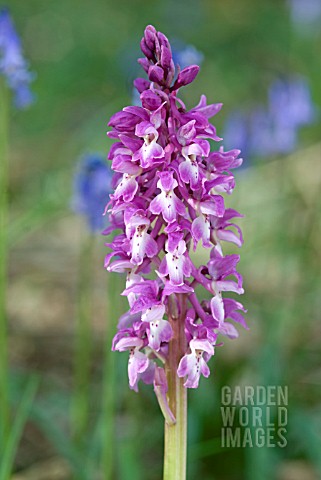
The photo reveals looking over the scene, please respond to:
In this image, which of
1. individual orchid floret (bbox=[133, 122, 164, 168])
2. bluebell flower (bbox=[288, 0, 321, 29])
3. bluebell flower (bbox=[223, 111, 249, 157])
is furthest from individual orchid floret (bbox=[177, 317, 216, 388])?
bluebell flower (bbox=[288, 0, 321, 29])

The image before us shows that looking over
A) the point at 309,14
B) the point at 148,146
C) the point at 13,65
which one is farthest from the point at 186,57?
the point at 309,14

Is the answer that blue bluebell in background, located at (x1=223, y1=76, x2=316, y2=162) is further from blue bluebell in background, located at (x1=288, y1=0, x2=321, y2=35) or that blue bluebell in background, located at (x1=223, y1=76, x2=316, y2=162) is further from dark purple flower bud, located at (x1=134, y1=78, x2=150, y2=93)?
blue bluebell in background, located at (x1=288, y1=0, x2=321, y2=35)

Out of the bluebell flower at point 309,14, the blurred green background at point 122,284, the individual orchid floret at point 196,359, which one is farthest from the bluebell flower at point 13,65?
the bluebell flower at point 309,14

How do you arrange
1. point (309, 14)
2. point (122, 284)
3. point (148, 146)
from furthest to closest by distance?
point (309, 14), point (122, 284), point (148, 146)

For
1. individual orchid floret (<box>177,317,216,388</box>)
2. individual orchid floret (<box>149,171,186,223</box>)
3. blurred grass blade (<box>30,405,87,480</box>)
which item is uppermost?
individual orchid floret (<box>149,171,186,223</box>)

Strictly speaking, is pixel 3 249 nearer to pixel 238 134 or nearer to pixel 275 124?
pixel 238 134

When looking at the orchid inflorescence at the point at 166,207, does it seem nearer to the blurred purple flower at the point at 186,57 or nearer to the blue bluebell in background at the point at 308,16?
the blurred purple flower at the point at 186,57
